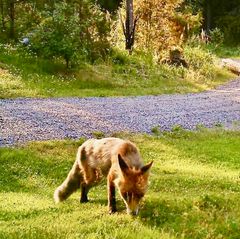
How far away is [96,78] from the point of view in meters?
21.8

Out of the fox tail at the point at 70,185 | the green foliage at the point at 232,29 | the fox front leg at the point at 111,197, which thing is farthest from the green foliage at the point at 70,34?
the green foliage at the point at 232,29

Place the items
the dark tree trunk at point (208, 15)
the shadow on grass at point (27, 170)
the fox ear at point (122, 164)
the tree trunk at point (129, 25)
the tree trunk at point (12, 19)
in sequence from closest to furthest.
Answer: the fox ear at point (122, 164), the shadow on grass at point (27, 170), the tree trunk at point (12, 19), the tree trunk at point (129, 25), the dark tree trunk at point (208, 15)

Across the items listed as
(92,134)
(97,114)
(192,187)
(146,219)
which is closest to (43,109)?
(97,114)

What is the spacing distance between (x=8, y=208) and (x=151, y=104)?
36.0 feet

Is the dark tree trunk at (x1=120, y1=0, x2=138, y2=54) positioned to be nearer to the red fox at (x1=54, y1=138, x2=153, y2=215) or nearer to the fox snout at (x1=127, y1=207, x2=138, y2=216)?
the red fox at (x1=54, y1=138, x2=153, y2=215)

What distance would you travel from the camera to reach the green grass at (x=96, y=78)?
19.3 meters

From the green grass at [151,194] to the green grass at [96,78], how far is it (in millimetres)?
6096

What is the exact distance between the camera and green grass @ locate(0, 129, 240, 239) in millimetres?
7059

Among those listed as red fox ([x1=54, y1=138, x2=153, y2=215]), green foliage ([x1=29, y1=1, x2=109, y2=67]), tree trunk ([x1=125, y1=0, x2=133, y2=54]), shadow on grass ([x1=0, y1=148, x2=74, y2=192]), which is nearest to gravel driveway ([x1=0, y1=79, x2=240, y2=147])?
shadow on grass ([x1=0, y1=148, x2=74, y2=192])

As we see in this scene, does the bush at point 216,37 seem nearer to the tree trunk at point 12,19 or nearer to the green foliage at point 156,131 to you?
the tree trunk at point 12,19

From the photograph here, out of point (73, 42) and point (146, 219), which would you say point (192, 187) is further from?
point (73, 42)

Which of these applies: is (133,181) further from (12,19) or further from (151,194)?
(12,19)

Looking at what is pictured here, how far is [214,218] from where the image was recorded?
7.59m

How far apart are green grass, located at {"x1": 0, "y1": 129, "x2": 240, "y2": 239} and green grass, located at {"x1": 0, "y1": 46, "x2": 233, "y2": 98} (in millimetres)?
6096
